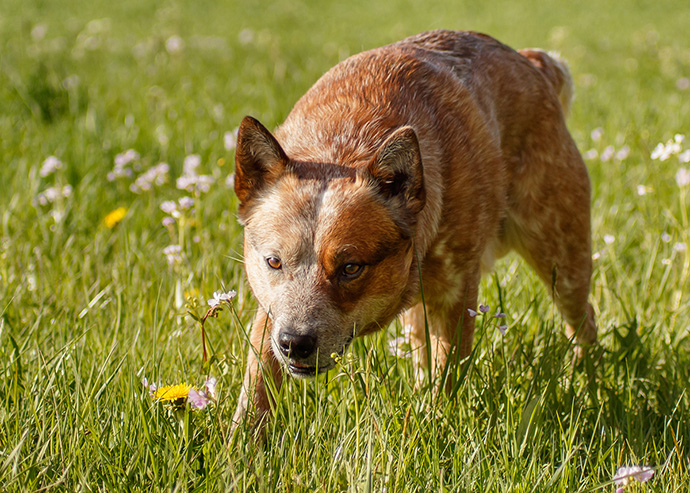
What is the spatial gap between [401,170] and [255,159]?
1.83 feet

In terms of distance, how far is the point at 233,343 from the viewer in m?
2.89

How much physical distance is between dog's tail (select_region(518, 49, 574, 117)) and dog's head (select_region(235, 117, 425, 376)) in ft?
5.66

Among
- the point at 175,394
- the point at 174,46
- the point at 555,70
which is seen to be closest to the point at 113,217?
the point at 175,394

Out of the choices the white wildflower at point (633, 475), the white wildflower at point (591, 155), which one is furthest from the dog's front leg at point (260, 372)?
the white wildflower at point (591, 155)

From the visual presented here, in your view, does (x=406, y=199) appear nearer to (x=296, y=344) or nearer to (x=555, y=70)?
(x=296, y=344)

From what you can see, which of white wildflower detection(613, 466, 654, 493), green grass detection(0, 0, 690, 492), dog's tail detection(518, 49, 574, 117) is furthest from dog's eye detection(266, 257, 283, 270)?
dog's tail detection(518, 49, 574, 117)

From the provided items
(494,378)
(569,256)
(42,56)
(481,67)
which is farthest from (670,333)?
(42,56)

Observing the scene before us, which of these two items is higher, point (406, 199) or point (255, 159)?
point (255, 159)

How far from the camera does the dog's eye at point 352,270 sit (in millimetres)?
2520

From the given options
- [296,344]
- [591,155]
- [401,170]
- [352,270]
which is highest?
[401,170]

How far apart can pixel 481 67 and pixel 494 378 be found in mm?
1515

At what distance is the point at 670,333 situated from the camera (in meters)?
3.32

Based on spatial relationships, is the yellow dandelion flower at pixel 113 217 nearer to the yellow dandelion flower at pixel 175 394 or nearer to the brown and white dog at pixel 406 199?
the brown and white dog at pixel 406 199

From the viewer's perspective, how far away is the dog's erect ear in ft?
8.56
